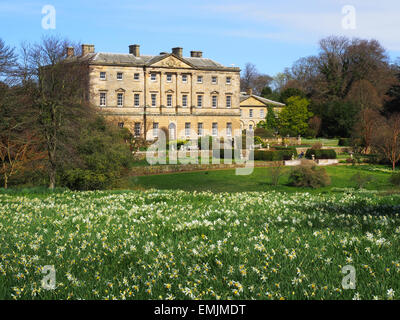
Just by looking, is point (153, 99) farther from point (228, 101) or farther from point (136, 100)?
point (228, 101)

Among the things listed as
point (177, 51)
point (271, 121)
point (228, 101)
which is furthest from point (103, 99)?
point (271, 121)

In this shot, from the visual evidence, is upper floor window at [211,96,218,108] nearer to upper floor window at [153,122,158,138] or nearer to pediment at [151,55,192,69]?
pediment at [151,55,192,69]

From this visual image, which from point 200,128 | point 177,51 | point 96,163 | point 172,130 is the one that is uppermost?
point 177,51

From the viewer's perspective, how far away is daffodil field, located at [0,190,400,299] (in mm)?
5223

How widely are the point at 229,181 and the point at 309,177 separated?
509 cm

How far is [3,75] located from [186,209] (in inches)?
647

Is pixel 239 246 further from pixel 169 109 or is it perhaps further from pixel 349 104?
pixel 349 104

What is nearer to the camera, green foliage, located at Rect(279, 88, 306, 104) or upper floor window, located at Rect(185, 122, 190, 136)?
upper floor window, located at Rect(185, 122, 190, 136)

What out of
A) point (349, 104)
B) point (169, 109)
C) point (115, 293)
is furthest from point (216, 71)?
point (115, 293)

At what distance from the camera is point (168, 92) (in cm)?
6800

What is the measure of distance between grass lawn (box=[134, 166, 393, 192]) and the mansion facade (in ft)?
95.2

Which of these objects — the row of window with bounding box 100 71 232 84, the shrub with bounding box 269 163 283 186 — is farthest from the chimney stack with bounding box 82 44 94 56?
the shrub with bounding box 269 163 283 186

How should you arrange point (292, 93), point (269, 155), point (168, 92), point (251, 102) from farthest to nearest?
1. point (292, 93)
2. point (251, 102)
3. point (168, 92)
4. point (269, 155)
